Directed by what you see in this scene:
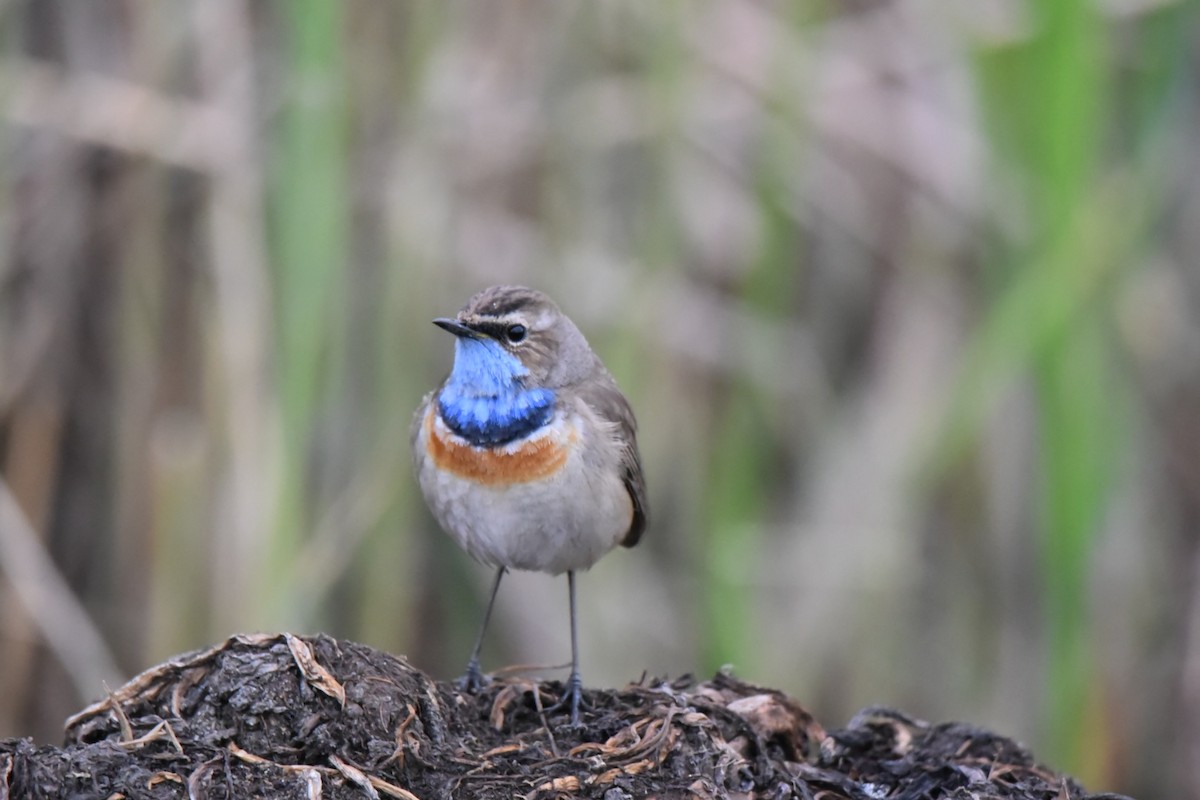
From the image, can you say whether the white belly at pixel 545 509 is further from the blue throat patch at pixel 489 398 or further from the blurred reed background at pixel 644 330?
the blurred reed background at pixel 644 330

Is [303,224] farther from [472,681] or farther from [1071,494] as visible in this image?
[1071,494]

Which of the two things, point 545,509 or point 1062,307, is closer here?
point 545,509

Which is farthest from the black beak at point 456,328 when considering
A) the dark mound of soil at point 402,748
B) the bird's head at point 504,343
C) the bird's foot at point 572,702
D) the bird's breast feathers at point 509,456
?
the dark mound of soil at point 402,748

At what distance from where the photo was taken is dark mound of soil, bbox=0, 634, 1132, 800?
216 cm

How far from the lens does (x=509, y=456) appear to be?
3572 millimetres

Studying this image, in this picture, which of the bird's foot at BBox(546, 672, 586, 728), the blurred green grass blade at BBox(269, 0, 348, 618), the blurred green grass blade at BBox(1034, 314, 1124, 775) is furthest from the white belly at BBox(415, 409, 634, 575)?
the blurred green grass blade at BBox(1034, 314, 1124, 775)

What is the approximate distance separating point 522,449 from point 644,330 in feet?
4.94

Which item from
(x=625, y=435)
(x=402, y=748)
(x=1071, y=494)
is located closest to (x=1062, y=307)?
(x=1071, y=494)

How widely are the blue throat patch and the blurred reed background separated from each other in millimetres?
938

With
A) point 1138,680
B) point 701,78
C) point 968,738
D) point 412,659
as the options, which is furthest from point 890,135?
point 968,738

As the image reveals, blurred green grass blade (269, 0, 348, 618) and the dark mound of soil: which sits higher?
blurred green grass blade (269, 0, 348, 618)

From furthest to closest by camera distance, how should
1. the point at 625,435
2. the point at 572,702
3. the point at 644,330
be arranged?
1. the point at 644,330
2. the point at 625,435
3. the point at 572,702

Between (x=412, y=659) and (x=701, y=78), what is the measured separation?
7.69 ft

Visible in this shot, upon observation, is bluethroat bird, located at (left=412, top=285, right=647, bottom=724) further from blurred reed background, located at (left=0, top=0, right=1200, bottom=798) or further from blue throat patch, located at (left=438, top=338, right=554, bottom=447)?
blurred reed background, located at (left=0, top=0, right=1200, bottom=798)
